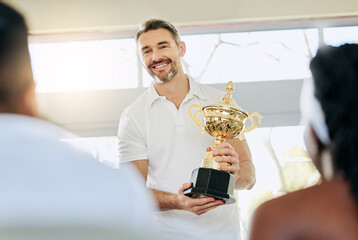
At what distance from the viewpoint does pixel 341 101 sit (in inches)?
46.6

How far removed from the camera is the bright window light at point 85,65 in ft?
17.8

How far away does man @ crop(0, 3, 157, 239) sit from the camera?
25.2 inches

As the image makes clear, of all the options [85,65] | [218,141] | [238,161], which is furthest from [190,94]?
[85,65]

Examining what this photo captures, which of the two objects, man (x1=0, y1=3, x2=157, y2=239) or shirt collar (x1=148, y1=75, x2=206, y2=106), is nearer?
man (x1=0, y1=3, x2=157, y2=239)

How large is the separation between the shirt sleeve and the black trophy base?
0.40 meters

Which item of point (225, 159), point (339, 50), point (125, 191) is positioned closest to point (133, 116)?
point (225, 159)

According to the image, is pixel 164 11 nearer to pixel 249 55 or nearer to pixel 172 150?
pixel 249 55

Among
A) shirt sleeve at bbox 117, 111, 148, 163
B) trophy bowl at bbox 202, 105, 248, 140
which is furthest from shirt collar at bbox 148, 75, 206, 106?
trophy bowl at bbox 202, 105, 248, 140

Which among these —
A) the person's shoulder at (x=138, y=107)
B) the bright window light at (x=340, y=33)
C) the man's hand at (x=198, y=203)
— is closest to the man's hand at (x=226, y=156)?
the man's hand at (x=198, y=203)

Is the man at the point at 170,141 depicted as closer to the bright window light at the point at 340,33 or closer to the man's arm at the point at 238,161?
the man's arm at the point at 238,161

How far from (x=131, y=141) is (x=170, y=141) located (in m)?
0.19

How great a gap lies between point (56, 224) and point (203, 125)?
1.79 m

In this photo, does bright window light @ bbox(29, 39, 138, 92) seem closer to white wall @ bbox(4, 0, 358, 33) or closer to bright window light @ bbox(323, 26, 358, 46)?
white wall @ bbox(4, 0, 358, 33)

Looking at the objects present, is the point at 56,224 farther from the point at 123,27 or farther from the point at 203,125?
the point at 123,27
